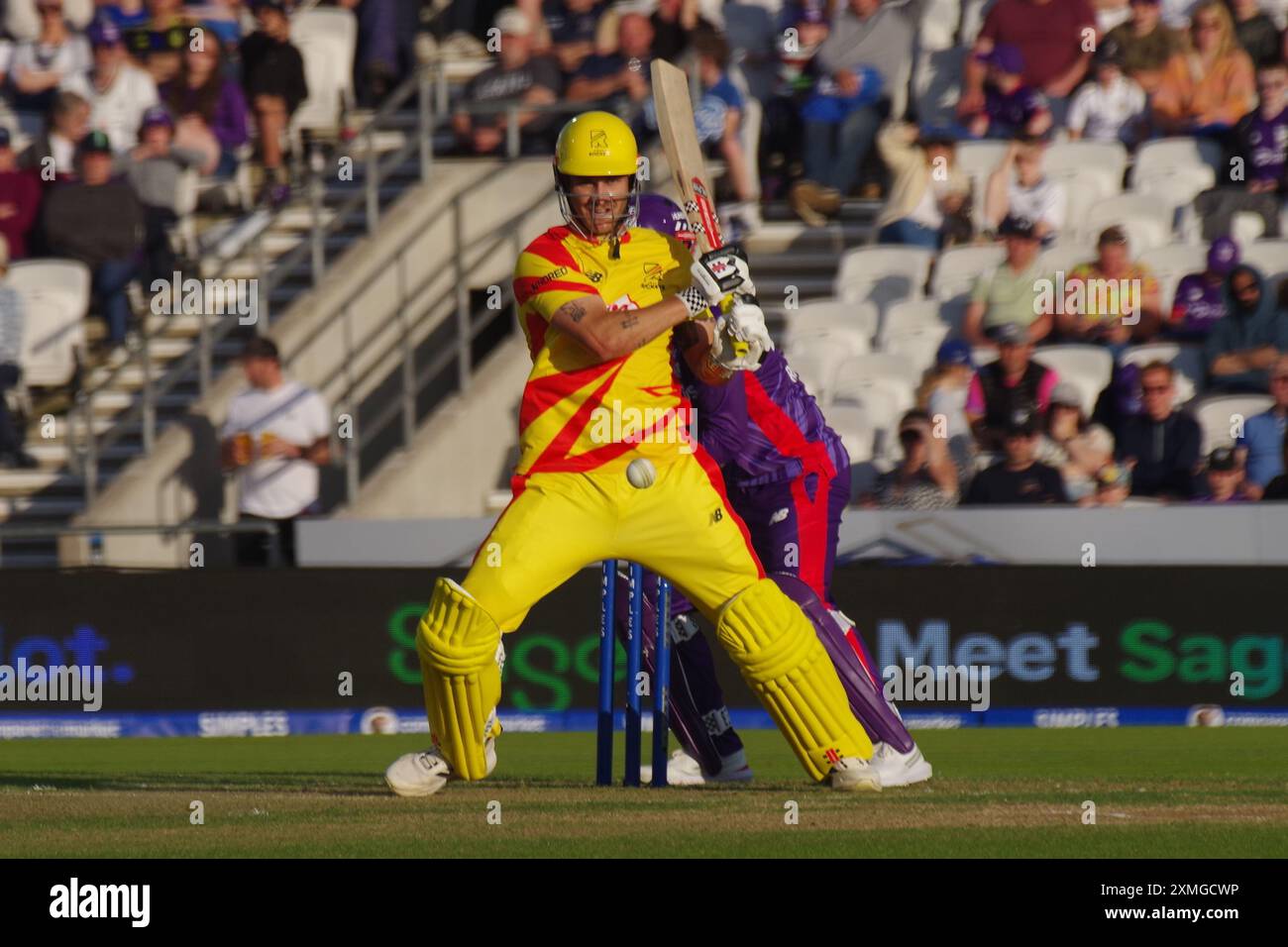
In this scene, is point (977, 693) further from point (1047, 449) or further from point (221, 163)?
point (221, 163)

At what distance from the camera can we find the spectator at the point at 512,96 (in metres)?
17.5

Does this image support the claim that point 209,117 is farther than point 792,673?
Yes

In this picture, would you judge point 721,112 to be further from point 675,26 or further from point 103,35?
point 103,35

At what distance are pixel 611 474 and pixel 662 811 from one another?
43.4 inches

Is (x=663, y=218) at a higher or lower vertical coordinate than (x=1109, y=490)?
higher

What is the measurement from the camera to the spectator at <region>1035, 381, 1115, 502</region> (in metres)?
14.4

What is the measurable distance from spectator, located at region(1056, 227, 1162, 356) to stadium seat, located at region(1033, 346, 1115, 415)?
0.38 feet

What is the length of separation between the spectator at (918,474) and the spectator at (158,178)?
5.94m

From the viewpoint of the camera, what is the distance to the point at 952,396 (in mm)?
14844

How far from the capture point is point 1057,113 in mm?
16984

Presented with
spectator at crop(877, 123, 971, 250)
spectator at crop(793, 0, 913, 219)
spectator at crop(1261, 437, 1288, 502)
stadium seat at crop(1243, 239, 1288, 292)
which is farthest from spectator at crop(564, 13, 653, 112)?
spectator at crop(1261, 437, 1288, 502)

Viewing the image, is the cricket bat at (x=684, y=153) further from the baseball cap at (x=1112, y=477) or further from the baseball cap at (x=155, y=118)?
the baseball cap at (x=155, y=118)

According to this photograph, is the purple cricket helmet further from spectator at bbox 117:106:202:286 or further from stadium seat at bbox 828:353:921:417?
spectator at bbox 117:106:202:286

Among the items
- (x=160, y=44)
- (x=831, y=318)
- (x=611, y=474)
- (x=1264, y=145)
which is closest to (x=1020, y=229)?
Result: (x=831, y=318)
